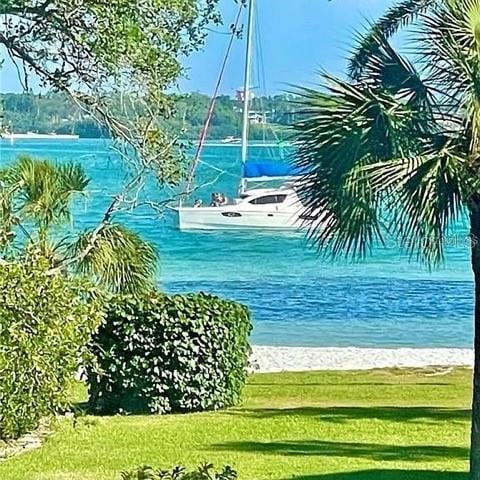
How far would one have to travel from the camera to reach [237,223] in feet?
155

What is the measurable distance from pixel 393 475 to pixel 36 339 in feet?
9.12

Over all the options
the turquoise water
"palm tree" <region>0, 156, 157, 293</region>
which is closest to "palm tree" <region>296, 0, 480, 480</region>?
"palm tree" <region>0, 156, 157, 293</region>

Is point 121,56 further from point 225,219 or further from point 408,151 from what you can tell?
point 225,219

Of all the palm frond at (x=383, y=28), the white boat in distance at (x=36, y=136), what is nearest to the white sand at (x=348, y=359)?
the white boat in distance at (x=36, y=136)

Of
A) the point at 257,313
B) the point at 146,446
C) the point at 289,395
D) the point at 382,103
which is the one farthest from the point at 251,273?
the point at 382,103

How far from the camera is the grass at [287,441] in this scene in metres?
8.17

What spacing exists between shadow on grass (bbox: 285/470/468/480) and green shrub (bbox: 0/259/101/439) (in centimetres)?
216

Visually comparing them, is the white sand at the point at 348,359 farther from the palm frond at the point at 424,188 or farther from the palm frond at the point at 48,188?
the palm frond at the point at 424,188

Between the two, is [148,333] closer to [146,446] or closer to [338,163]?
[146,446]

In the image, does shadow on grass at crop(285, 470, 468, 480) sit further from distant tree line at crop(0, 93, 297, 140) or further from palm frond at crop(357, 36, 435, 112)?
palm frond at crop(357, 36, 435, 112)

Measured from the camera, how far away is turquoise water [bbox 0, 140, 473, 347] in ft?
88.2

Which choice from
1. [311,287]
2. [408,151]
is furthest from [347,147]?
[311,287]

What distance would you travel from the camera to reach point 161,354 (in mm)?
10680

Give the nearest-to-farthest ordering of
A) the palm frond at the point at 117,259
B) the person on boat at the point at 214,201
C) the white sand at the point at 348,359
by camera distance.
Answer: the palm frond at the point at 117,259 < the white sand at the point at 348,359 < the person on boat at the point at 214,201
